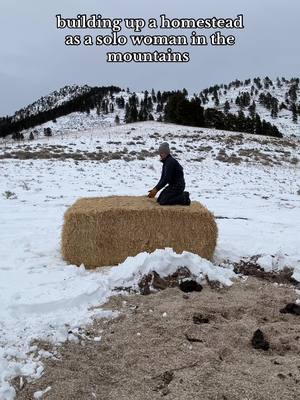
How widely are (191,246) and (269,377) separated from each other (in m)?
3.73

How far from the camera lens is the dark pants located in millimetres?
7961

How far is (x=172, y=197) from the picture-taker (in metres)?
8.01

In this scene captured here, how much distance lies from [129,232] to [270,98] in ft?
308

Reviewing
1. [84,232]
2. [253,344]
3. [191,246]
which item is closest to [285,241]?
[191,246]

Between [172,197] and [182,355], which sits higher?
[172,197]

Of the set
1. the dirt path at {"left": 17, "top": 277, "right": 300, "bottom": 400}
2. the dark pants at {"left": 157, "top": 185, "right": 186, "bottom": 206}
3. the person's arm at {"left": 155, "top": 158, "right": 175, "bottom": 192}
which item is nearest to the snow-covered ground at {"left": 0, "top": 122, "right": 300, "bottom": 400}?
the dirt path at {"left": 17, "top": 277, "right": 300, "bottom": 400}

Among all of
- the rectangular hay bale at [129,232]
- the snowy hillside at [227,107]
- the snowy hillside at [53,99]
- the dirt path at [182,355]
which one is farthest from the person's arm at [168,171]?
the snowy hillside at [53,99]

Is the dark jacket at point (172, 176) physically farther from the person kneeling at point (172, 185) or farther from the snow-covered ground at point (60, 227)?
the snow-covered ground at point (60, 227)

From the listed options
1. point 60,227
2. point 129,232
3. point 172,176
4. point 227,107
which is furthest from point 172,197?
point 227,107

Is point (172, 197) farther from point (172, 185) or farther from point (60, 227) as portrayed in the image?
point (60, 227)

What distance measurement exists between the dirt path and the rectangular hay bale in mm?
1667

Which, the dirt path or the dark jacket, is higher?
the dark jacket

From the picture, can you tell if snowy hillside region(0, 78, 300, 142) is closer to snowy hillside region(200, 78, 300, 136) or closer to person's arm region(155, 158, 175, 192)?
snowy hillside region(200, 78, 300, 136)

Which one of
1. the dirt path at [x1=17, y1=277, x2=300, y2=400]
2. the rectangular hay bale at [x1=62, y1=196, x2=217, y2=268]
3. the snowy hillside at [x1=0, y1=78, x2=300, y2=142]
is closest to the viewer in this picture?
the dirt path at [x1=17, y1=277, x2=300, y2=400]
